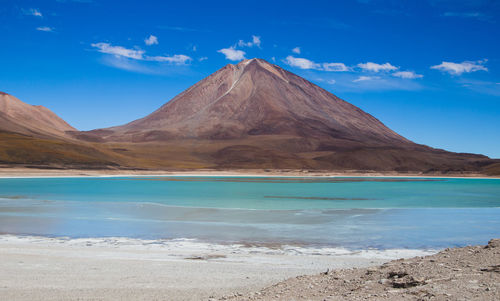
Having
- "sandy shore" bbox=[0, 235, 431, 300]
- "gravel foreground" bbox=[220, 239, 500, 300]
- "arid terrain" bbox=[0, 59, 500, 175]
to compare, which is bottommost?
"sandy shore" bbox=[0, 235, 431, 300]

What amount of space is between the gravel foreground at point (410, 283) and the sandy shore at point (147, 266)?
0.93 metres

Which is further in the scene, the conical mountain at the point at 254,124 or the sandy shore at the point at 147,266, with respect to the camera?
the conical mountain at the point at 254,124

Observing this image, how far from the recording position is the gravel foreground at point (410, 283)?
5859mm

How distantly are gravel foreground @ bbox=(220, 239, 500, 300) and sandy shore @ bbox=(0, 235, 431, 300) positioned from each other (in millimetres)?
926

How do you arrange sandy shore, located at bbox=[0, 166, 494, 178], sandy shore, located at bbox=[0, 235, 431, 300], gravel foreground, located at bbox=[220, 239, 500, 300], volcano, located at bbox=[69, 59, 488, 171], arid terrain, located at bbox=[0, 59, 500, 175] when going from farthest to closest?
volcano, located at bbox=[69, 59, 488, 171] → arid terrain, located at bbox=[0, 59, 500, 175] → sandy shore, located at bbox=[0, 166, 494, 178] → sandy shore, located at bbox=[0, 235, 431, 300] → gravel foreground, located at bbox=[220, 239, 500, 300]

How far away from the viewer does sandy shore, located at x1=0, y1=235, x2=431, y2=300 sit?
728 centimetres

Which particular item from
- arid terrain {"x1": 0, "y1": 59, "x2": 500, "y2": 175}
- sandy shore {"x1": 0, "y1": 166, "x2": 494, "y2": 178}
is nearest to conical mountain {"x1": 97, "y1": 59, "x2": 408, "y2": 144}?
arid terrain {"x1": 0, "y1": 59, "x2": 500, "y2": 175}

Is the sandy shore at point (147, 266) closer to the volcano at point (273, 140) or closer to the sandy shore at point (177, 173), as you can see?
the sandy shore at point (177, 173)

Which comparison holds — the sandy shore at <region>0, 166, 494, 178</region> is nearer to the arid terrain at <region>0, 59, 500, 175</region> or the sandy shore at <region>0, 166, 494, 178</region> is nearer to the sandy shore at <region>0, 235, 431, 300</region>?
the arid terrain at <region>0, 59, 500, 175</region>

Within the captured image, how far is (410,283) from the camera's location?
6.46m

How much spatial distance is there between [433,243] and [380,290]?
7770 mm

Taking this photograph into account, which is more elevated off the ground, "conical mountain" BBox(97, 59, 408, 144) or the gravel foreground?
"conical mountain" BBox(97, 59, 408, 144)

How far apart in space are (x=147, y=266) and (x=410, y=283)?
16.7 ft

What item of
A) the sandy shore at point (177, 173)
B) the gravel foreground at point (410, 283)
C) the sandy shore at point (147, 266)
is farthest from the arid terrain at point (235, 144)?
the gravel foreground at point (410, 283)
